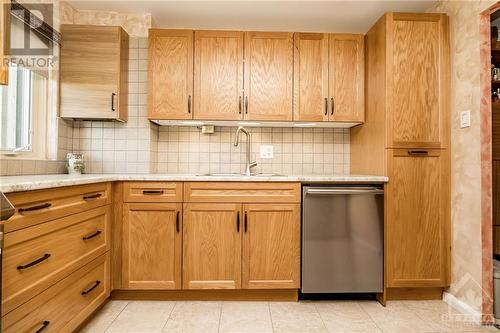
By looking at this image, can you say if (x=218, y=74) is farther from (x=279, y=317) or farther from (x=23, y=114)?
(x=279, y=317)

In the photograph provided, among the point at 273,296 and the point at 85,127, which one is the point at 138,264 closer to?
the point at 273,296

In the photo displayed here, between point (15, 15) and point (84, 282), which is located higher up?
point (15, 15)

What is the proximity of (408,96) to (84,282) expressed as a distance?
2476 mm

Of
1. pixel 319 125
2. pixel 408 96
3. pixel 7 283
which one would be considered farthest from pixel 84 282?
pixel 408 96

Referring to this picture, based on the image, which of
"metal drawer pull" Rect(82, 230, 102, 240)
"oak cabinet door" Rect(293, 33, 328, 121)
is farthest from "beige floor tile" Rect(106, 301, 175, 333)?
"oak cabinet door" Rect(293, 33, 328, 121)

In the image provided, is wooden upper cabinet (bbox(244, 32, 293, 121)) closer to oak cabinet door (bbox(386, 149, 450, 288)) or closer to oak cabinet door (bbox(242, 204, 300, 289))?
oak cabinet door (bbox(242, 204, 300, 289))

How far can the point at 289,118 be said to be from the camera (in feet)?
8.29

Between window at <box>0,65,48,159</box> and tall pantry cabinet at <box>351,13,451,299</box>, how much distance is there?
103 inches

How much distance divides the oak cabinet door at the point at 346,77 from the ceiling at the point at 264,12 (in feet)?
0.72

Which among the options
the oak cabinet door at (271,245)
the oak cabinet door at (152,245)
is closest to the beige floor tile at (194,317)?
the oak cabinet door at (152,245)

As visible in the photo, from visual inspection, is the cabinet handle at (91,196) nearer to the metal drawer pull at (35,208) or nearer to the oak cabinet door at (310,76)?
the metal drawer pull at (35,208)

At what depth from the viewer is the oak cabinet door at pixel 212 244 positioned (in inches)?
83.6

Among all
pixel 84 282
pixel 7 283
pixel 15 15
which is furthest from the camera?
pixel 15 15

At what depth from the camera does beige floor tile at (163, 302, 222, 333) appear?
180cm
